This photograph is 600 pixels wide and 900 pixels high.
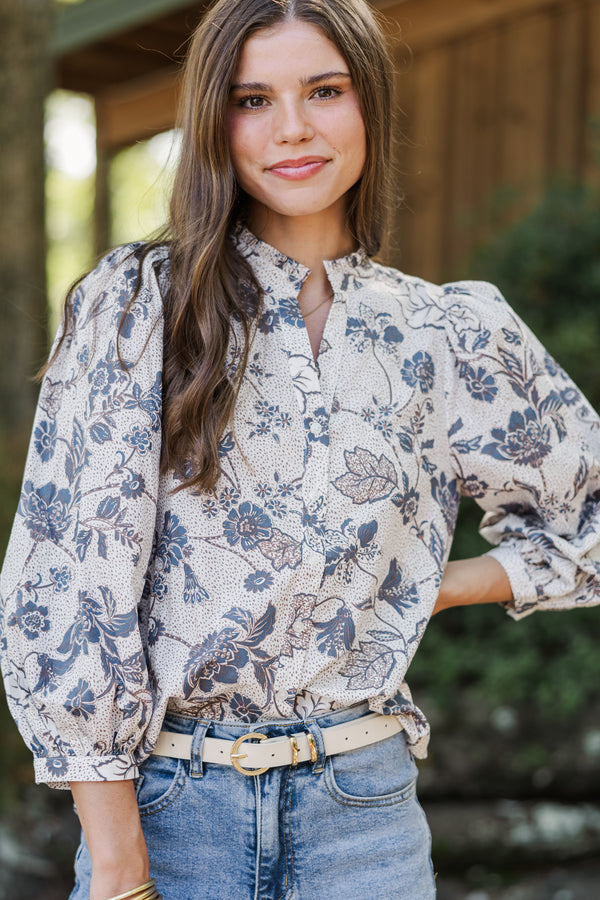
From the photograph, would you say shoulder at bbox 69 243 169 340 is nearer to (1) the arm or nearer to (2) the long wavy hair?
(2) the long wavy hair

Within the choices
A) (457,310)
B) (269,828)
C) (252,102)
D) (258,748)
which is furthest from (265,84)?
(269,828)

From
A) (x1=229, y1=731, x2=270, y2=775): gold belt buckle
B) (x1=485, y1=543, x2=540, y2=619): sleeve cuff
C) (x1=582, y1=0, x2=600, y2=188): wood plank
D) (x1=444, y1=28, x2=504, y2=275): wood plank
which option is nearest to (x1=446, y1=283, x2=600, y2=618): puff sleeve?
(x1=485, y1=543, x2=540, y2=619): sleeve cuff

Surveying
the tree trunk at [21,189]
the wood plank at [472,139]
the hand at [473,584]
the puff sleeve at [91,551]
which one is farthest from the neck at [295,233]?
the wood plank at [472,139]

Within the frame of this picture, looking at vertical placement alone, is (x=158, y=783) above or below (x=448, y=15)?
below

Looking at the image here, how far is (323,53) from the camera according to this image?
155 cm

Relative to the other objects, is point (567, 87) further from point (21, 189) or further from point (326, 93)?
point (326, 93)

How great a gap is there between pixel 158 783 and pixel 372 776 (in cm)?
31

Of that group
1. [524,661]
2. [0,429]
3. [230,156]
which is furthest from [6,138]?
[230,156]

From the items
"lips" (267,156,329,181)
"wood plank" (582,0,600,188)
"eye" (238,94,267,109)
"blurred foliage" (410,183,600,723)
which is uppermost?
"wood plank" (582,0,600,188)

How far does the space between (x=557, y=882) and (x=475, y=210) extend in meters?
3.34

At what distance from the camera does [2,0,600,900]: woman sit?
4.61 feet

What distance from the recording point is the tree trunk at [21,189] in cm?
489

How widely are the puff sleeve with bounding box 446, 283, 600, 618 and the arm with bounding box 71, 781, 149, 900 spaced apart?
74cm

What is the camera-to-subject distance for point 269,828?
57.5 inches
